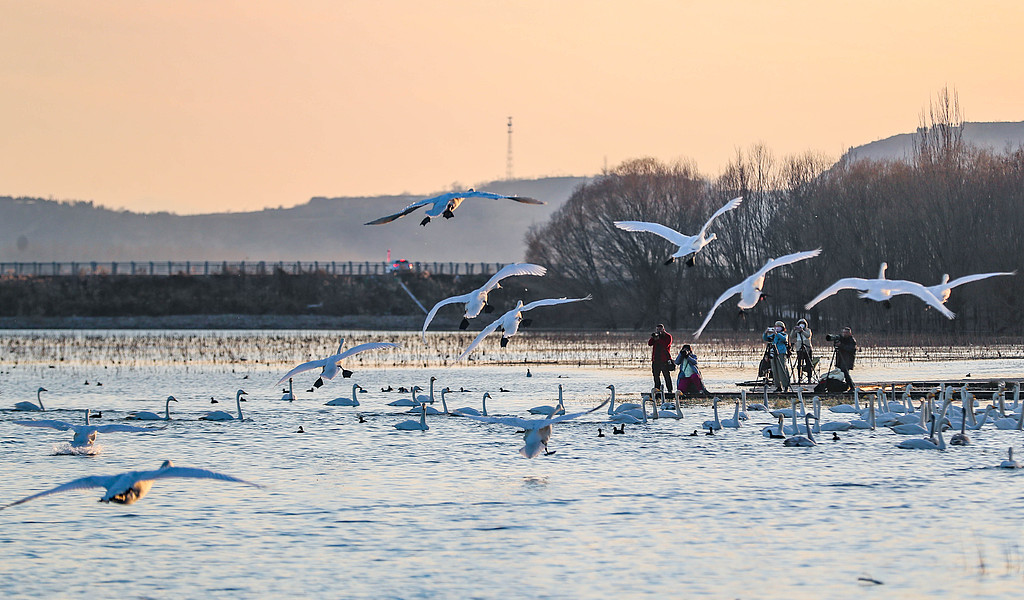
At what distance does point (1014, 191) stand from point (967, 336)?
11383mm

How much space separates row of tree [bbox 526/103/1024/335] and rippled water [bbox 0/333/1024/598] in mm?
37536

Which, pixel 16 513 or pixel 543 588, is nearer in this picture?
pixel 543 588

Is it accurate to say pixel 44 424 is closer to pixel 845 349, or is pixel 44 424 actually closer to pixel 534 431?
pixel 534 431

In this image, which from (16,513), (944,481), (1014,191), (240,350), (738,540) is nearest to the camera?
(738,540)

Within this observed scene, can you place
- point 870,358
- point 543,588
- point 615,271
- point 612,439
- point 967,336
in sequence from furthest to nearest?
point 615,271
point 967,336
point 870,358
point 612,439
point 543,588

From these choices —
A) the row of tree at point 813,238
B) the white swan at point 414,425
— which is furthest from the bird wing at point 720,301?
the row of tree at point 813,238

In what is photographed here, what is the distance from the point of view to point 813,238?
218ft

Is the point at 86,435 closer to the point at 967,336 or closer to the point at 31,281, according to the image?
the point at 967,336

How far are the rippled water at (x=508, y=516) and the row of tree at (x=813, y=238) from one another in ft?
123

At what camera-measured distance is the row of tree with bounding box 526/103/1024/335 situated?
202ft

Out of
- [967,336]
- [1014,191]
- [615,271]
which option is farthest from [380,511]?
[615,271]

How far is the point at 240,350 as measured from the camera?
52562 millimetres

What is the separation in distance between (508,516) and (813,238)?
176 feet

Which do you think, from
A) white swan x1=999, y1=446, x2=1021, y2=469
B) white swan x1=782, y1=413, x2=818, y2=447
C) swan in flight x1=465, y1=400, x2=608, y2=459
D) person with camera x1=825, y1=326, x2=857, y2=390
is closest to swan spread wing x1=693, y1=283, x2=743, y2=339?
swan in flight x1=465, y1=400, x2=608, y2=459
